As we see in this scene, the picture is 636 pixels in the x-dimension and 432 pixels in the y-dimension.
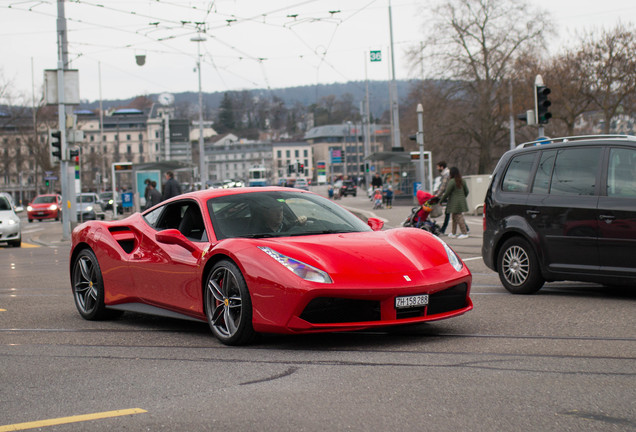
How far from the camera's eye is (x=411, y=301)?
21.0 feet

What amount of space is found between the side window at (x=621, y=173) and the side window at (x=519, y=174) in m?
1.08

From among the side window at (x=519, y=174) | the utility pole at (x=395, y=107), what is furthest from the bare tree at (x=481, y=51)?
the side window at (x=519, y=174)

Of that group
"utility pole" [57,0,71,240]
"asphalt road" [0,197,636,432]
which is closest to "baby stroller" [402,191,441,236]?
"asphalt road" [0,197,636,432]

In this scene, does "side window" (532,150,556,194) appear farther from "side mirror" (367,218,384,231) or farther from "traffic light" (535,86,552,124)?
"traffic light" (535,86,552,124)

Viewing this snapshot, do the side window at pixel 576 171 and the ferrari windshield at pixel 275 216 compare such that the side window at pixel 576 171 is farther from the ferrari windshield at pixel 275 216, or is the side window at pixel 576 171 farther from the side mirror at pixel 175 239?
the side mirror at pixel 175 239

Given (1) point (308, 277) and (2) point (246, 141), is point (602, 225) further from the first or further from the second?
(2) point (246, 141)

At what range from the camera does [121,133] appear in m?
182

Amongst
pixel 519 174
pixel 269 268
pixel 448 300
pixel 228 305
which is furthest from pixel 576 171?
pixel 228 305

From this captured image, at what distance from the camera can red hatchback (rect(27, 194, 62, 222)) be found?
2052 inches

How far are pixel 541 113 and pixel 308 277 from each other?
14.8 meters

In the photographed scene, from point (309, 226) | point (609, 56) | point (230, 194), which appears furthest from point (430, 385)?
point (609, 56)

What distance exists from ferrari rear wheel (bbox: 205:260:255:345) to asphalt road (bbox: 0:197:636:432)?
115 millimetres

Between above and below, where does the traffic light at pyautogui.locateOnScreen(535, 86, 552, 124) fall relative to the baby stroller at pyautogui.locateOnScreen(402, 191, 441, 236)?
above

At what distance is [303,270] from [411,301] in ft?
2.72
